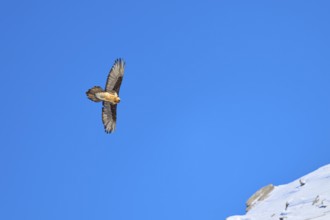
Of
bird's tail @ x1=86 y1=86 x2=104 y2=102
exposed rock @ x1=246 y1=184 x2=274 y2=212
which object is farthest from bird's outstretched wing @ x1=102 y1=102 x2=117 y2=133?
exposed rock @ x1=246 y1=184 x2=274 y2=212

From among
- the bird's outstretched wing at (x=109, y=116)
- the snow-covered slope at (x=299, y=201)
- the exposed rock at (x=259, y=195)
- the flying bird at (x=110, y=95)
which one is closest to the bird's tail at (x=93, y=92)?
the flying bird at (x=110, y=95)

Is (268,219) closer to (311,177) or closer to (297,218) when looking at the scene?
(297,218)

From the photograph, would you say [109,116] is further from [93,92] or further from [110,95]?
[93,92]

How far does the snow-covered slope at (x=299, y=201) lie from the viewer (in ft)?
101

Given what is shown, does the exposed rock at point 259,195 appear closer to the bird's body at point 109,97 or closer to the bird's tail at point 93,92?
the bird's body at point 109,97

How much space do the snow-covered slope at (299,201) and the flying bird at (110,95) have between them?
13.8 m

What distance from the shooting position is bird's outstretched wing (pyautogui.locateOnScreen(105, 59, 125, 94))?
63.8 ft

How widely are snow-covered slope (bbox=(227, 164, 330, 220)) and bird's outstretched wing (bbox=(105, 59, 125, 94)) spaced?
14392mm

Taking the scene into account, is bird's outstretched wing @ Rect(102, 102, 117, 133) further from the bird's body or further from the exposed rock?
the exposed rock

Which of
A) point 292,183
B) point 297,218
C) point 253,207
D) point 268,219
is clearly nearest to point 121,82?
point 297,218

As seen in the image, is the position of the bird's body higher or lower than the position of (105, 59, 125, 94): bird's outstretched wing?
lower

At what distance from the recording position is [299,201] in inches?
1348

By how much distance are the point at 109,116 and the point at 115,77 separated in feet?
5.02

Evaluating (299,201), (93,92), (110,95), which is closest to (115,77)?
(110,95)
